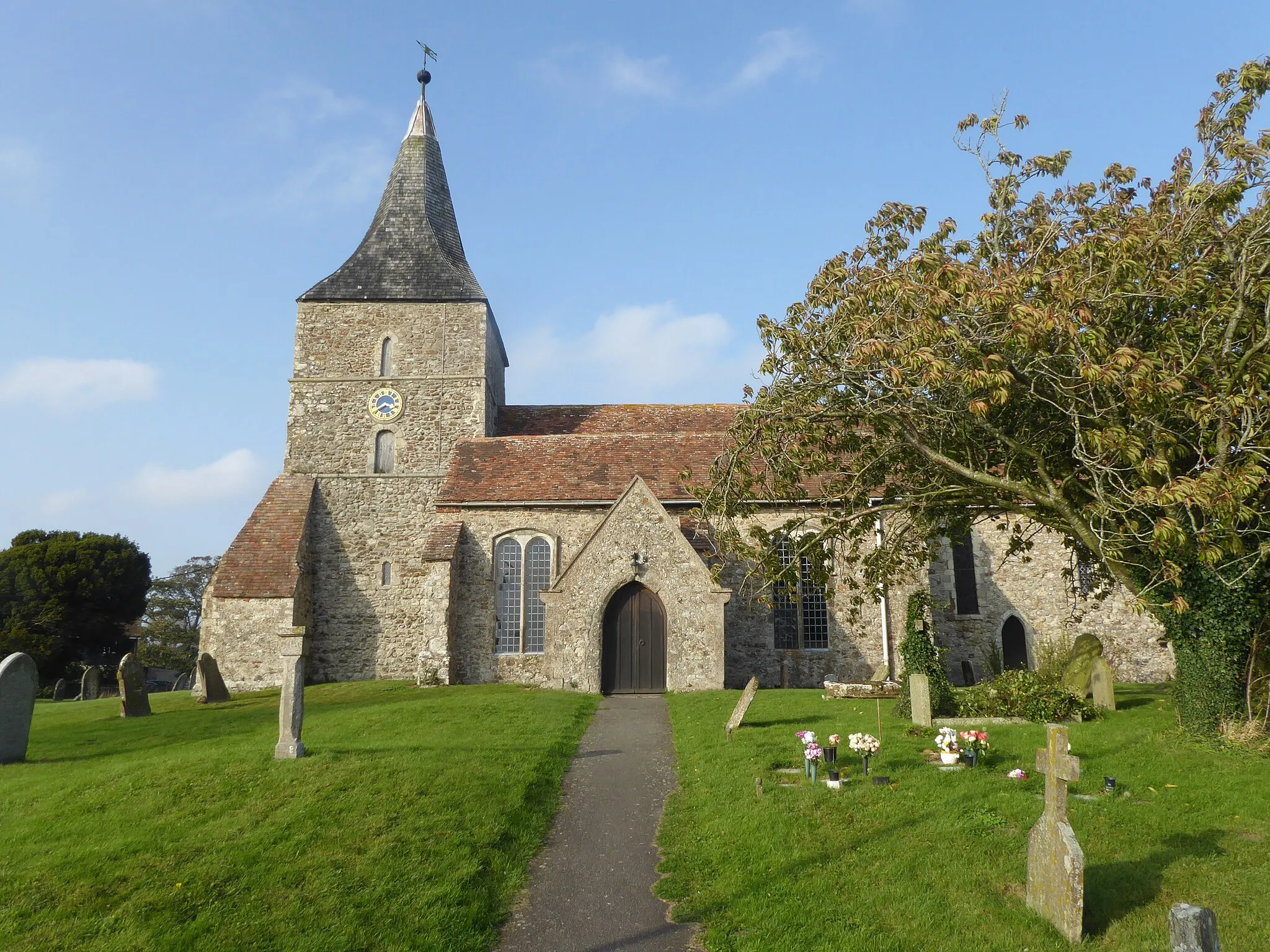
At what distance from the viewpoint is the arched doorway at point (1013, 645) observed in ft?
74.6

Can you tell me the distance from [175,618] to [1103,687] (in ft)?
206

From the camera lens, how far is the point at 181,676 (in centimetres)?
3156

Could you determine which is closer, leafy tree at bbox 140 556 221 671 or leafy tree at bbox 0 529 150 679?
leafy tree at bbox 0 529 150 679

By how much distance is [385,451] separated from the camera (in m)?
25.9

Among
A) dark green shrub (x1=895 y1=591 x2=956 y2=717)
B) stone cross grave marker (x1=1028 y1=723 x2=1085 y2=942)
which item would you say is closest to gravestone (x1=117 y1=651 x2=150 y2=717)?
dark green shrub (x1=895 y1=591 x2=956 y2=717)

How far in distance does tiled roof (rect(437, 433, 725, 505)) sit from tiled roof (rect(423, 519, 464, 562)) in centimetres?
74

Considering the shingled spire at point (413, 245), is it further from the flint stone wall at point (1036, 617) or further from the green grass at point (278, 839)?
the flint stone wall at point (1036, 617)

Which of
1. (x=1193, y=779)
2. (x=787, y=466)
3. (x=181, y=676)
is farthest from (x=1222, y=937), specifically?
(x=181, y=676)

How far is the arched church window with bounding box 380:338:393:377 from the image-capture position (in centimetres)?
2662

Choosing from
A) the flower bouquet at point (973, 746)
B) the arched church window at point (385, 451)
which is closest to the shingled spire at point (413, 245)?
the arched church window at point (385, 451)

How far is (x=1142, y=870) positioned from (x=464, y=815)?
256 inches

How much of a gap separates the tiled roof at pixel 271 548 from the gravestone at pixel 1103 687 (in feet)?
66.4

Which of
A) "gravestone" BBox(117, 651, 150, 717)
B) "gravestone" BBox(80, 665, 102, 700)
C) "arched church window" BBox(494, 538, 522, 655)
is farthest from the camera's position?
"gravestone" BBox(80, 665, 102, 700)

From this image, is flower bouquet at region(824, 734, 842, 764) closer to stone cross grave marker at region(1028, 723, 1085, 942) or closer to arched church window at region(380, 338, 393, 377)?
stone cross grave marker at region(1028, 723, 1085, 942)
